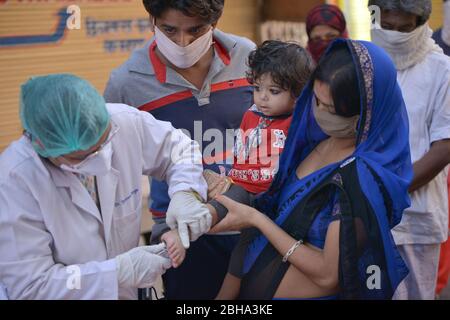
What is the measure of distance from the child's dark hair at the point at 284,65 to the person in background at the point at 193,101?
290 mm

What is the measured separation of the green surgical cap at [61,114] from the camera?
206 cm

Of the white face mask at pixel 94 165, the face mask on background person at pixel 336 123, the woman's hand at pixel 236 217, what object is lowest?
the woman's hand at pixel 236 217

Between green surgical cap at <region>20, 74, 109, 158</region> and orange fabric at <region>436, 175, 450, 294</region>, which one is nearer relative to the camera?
green surgical cap at <region>20, 74, 109, 158</region>

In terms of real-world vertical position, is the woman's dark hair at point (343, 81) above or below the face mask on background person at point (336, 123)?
above

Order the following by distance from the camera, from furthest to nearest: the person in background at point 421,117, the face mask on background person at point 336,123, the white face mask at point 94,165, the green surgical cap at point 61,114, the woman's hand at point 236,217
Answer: the person in background at point 421,117
the woman's hand at point 236,217
the face mask on background person at point 336,123
the white face mask at point 94,165
the green surgical cap at point 61,114

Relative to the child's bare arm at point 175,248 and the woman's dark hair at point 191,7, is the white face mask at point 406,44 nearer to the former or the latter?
the woman's dark hair at point 191,7

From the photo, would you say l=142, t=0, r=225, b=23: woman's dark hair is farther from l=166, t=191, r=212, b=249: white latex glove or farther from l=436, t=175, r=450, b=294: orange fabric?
l=436, t=175, r=450, b=294: orange fabric

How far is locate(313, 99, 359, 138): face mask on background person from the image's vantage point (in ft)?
7.59

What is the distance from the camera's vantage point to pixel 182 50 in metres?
2.86

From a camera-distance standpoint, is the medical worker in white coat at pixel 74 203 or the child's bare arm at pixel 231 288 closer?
the medical worker in white coat at pixel 74 203

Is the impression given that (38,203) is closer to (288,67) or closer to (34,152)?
(34,152)

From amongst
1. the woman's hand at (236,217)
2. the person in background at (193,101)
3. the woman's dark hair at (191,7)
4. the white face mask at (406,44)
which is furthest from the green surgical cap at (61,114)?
the white face mask at (406,44)

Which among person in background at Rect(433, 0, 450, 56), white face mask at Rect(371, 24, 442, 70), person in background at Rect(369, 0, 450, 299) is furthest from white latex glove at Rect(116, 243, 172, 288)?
person in background at Rect(433, 0, 450, 56)

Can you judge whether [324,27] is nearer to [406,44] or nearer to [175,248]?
[406,44]
